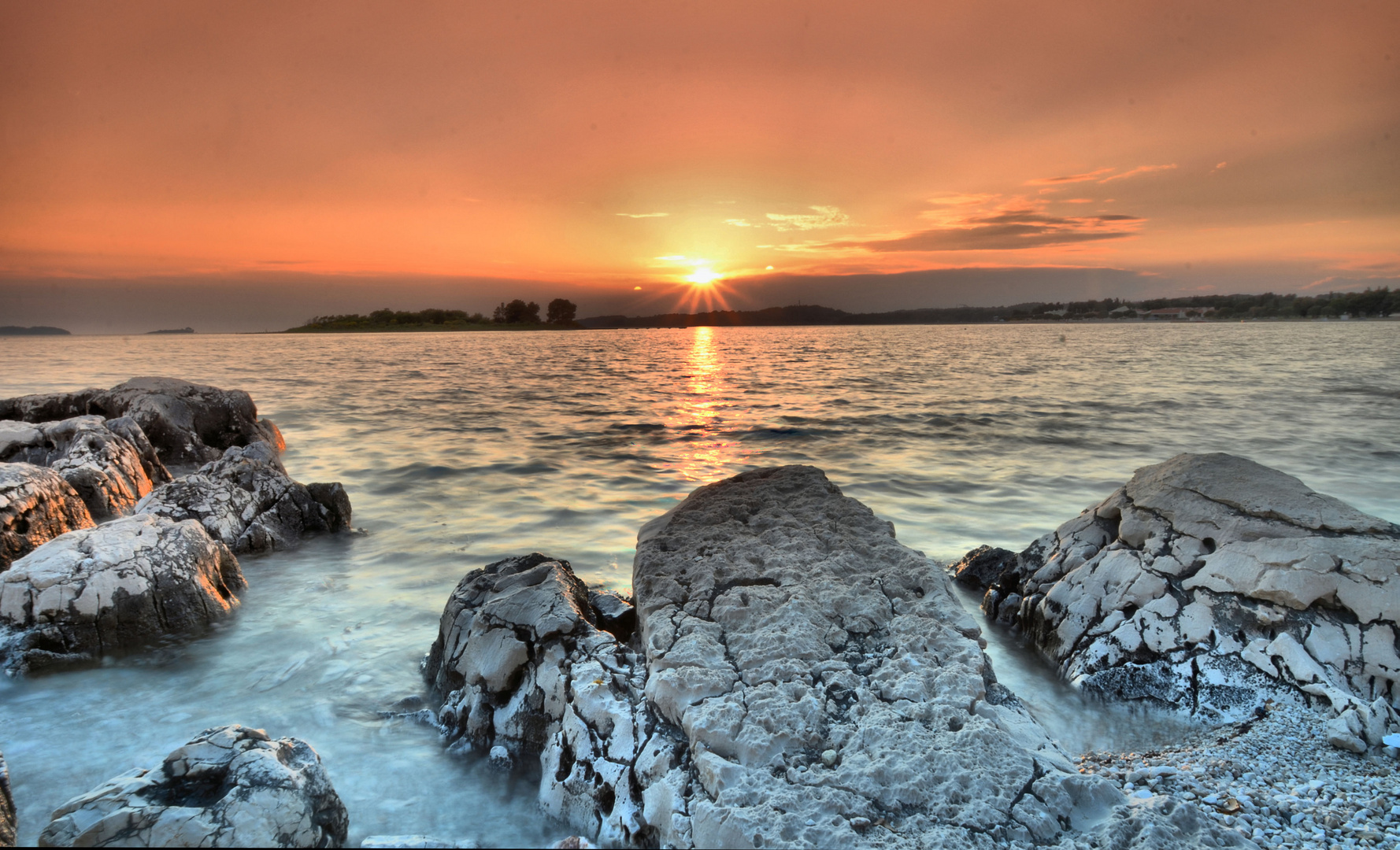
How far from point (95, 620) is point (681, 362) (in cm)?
3521

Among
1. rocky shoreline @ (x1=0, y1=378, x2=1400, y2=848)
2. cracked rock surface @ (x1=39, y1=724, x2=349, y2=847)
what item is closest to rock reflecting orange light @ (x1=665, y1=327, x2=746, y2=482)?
rocky shoreline @ (x1=0, y1=378, x2=1400, y2=848)

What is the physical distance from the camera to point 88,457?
21.3 feet

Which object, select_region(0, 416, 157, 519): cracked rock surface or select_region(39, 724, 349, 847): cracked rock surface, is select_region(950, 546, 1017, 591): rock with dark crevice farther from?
select_region(0, 416, 157, 519): cracked rock surface

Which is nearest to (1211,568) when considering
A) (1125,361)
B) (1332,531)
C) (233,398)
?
(1332,531)

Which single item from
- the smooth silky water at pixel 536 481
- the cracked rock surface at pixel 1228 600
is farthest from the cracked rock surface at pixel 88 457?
the cracked rock surface at pixel 1228 600

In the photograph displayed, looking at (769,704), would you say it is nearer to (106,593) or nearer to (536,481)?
(106,593)

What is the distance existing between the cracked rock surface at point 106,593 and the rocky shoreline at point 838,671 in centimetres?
1

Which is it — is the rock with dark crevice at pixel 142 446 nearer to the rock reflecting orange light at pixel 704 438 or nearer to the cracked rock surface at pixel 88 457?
the cracked rock surface at pixel 88 457

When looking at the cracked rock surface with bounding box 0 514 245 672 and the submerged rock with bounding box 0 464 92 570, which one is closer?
the cracked rock surface with bounding box 0 514 245 672

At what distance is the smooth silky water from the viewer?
316 cm

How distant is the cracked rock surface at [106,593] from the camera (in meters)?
3.74

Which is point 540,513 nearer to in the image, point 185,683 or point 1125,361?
point 185,683

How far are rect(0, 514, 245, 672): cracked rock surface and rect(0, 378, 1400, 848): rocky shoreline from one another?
0.04 ft

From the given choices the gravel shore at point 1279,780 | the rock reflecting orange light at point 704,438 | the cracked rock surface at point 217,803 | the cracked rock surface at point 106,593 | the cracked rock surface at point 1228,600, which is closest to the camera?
the cracked rock surface at point 217,803
